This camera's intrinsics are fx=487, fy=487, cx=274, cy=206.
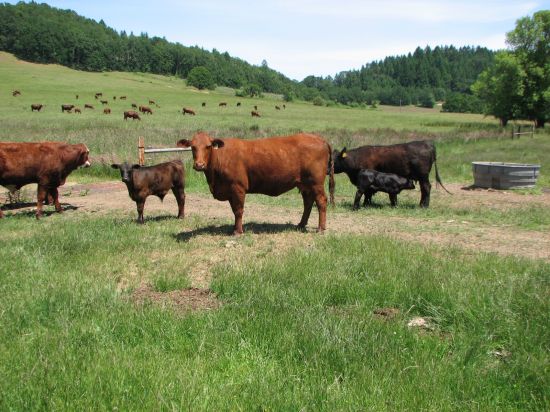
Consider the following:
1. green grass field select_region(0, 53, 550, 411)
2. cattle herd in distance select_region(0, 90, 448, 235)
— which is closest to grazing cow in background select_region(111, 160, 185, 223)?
cattle herd in distance select_region(0, 90, 448, 235)

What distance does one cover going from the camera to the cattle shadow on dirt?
8.80 m

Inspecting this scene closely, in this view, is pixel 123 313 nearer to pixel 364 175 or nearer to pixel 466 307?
pixel 466 307

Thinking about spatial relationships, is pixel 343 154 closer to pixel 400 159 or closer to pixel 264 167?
pixel 400 159

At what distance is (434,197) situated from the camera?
47.6 feet

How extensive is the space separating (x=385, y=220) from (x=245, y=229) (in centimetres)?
338

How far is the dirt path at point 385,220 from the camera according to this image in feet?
27.5

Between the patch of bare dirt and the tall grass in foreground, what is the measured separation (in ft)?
0.45

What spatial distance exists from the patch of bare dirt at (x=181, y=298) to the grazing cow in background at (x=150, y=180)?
176 inches

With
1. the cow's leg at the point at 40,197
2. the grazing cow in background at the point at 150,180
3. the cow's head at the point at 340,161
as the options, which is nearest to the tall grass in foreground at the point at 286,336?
the grazing cow in background at the point at 150,180

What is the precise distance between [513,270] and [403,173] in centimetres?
745

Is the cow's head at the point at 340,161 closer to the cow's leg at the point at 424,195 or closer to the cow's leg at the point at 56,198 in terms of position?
the cow's leg at the point at 424,195

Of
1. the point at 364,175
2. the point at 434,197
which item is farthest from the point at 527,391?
the point at 434,197

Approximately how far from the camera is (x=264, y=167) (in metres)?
8.82

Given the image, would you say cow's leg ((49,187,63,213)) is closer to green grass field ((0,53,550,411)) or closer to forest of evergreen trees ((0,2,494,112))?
green grass field ((0,53,550,411))
